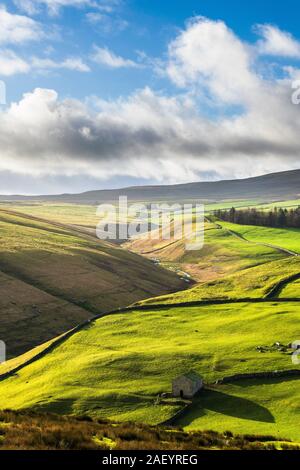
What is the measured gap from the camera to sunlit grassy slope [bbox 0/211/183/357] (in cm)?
9612

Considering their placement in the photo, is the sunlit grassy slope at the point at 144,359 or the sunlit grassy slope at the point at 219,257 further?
the sunlit grassy slope at the point at 219,257

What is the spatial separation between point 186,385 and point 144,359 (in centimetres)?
1225

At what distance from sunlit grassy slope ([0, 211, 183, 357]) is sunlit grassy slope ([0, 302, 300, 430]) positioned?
20050mm

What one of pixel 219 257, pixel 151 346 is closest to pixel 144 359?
pixel 151 346

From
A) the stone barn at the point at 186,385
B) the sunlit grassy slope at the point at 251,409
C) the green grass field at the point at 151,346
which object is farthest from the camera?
the stone barn at the point at 186,385

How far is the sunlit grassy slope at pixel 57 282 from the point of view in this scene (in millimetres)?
96125

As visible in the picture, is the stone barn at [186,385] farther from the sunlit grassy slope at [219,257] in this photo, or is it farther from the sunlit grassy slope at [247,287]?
the sunlit grassy slope at [219,257]

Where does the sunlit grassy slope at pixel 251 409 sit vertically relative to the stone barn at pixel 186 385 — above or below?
below

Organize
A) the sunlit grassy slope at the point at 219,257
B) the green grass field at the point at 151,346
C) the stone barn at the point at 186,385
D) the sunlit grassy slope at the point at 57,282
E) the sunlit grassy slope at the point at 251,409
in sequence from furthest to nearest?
the sunlit grassy slope at the point at 219,257
the sunlit grassy slope at the point at 57,282
the stone barn at the point at 186,385
the green grass field at the point at 151,346
the sunlit grassy slope at the point at 251,409

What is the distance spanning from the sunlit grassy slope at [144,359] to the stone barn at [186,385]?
179 centimetres

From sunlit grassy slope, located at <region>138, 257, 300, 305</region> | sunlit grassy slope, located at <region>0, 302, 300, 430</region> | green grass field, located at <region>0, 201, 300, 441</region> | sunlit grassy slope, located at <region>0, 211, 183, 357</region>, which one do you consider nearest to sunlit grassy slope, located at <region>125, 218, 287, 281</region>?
sunlit grassy slope, located at <region>0, 211, 183, 357</region>

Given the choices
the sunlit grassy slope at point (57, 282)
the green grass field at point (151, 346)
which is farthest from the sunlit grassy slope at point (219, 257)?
the green grass field at point (151, 346)

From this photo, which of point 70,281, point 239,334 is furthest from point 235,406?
point 70,281
